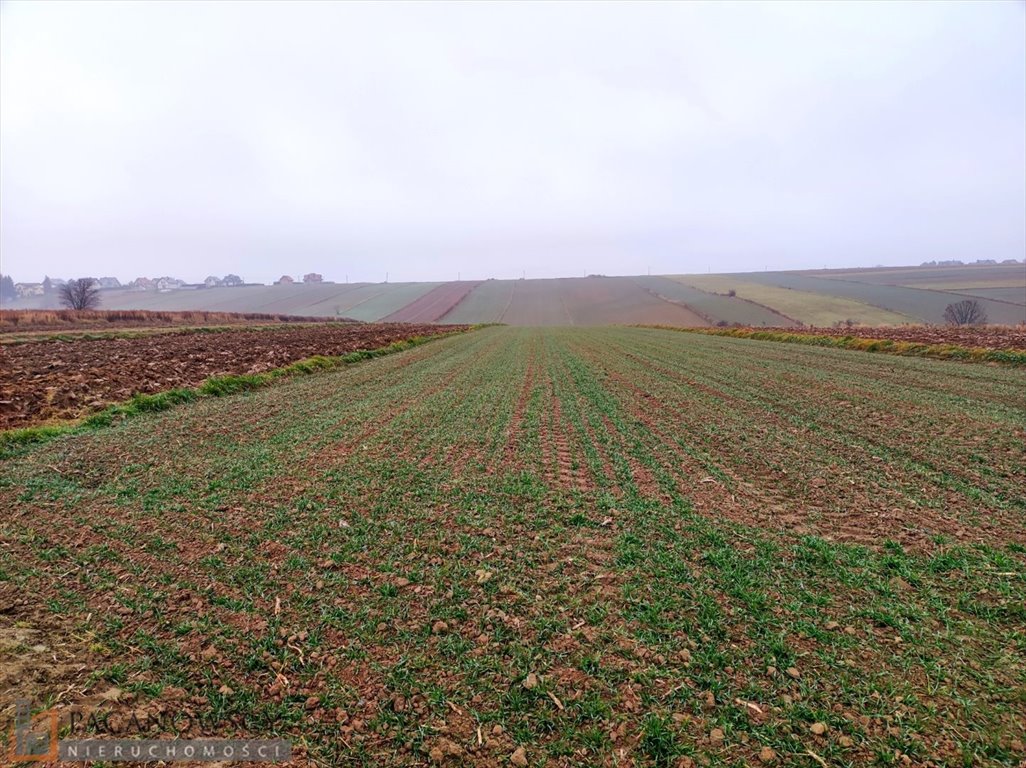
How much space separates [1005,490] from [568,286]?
390 feet

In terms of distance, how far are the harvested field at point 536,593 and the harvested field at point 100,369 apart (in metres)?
2.85

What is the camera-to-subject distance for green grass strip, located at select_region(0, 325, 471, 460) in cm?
752

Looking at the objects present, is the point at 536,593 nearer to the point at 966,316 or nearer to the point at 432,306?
the point at 966,316

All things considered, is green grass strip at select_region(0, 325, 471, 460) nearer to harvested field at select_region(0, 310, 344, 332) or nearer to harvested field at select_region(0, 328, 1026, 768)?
harvested field at select_region(0, 328, 1026, 768)

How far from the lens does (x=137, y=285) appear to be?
13962 cm

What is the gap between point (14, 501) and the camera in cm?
534

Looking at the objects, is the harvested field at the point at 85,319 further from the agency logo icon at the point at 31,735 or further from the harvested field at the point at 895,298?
the harvested field at the point at 895,298

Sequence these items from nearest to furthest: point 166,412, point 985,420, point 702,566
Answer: point 702,566
point 985,420
point 166,412

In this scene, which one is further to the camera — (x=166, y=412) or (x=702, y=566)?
(x=166, y=412)

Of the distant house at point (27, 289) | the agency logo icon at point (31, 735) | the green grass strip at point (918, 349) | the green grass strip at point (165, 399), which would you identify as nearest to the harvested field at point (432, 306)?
the green grass strip at point (918, 349)

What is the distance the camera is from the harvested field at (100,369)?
942 cm

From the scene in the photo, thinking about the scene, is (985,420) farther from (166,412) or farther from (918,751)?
(166,412)

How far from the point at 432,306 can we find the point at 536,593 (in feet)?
313

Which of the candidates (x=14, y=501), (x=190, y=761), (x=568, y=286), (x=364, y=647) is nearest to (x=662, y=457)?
(x=364, y=647)
